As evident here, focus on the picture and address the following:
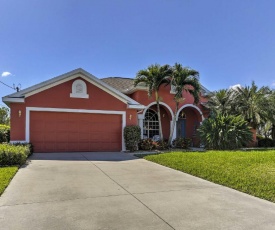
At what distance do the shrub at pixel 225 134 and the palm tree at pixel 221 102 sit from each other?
10.8 feet

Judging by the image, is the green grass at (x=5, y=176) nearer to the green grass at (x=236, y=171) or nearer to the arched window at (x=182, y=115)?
the green grass at (x=236, y=171)

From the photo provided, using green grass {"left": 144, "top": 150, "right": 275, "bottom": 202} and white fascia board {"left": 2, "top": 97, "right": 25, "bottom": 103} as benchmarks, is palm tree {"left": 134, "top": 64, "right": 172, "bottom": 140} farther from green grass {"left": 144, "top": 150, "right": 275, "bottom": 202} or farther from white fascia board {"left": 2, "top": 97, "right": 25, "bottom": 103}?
white fascia board {"left": 2, "top": 97, "right": 25, "bottom": 103}

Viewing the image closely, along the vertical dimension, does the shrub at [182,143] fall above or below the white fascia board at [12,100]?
below

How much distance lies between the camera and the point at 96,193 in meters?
6.42

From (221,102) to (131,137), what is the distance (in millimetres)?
8210

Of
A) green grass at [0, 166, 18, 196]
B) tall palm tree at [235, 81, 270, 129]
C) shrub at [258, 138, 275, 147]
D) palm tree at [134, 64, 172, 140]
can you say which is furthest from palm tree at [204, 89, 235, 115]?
green grass at [0, 166, 18, 196]

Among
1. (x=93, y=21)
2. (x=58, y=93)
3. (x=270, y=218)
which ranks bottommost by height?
(x=270, y=218)

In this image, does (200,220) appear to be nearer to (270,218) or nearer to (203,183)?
(270,218)

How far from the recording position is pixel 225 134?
632 inches

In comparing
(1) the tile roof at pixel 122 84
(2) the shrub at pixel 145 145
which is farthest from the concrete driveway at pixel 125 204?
(1) the tile roof at pixel 122 84

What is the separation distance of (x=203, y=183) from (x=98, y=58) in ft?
43.7

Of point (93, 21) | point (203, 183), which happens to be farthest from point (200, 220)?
point (93, 21)

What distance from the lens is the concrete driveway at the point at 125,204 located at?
4.57 meters

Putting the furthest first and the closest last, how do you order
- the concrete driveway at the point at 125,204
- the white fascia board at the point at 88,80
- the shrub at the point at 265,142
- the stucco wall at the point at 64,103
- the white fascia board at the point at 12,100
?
the shrub at the point at 265,142 → the white fascia board at the point at 88,80 → the stucco wall at the point at 64,103 → the white fascia board at the point at 12,100 → the concrete driveway at the point at 125,204
